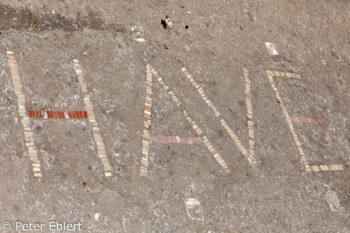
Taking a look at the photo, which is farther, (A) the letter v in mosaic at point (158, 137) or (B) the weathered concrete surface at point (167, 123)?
(A) the letter v in mosaic at point (158, 137)

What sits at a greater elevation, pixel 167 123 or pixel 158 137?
pixel 167 123

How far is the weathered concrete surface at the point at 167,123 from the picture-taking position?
538 cm

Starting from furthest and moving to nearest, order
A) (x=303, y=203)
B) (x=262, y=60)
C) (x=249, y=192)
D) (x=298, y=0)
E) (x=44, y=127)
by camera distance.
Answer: (x=298, y=0) → (x=262, y=60) → (x=303, y=203) → (x=249, y=192) → (x=44, y=127)

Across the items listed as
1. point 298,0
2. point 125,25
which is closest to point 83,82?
point 125,25

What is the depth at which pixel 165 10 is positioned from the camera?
7301 mm

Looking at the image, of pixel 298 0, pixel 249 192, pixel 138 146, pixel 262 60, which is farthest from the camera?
pixel 298 0

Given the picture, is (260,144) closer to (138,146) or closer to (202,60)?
(202,60)

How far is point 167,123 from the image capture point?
20.9 feet

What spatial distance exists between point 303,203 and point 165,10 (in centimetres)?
385

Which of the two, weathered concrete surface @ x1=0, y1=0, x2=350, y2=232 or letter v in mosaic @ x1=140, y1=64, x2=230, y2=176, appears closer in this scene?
weathered concrete surface @ x1=0, y1=0, x2=350, y2=232

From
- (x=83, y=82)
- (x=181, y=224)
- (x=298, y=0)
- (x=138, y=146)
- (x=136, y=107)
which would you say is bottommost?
(x=181, y=224)

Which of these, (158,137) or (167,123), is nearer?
(158,137)

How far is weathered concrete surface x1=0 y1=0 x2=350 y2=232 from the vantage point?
5.38 m

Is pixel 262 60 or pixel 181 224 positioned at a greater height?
pixel 262 60
